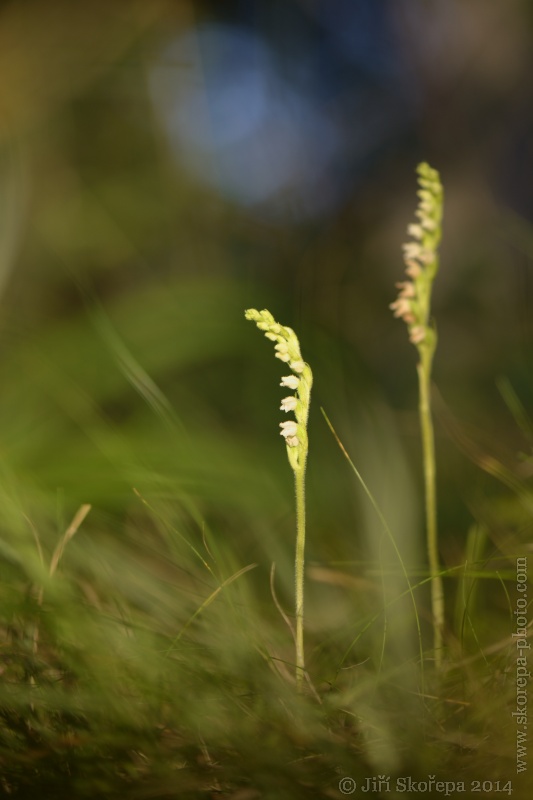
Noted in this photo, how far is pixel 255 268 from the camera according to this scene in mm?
1511

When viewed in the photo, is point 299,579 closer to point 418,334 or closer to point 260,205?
point 418,334

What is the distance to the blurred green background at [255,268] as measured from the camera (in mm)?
543

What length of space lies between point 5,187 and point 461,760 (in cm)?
123

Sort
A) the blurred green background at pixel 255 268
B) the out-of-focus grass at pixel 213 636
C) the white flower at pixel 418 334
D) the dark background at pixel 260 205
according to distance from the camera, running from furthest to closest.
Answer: the dark background at pixel 260 205 → the blurred green background at pixel 255 268 → the white flower at pixel 418 334 → the out-of-focus grass at pixel 213 636

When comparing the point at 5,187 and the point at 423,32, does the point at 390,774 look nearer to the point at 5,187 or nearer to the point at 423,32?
the point at 5,187

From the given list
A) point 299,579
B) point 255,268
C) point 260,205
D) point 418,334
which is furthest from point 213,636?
point 260,205

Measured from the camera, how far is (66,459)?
1.96ft

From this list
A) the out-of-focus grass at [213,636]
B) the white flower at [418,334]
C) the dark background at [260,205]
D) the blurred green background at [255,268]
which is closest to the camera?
the out-of-focus grass at [213,636]

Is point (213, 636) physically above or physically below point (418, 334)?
below

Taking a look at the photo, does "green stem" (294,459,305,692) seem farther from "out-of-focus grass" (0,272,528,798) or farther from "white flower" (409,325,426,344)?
"white flower" (409,325,426,344)

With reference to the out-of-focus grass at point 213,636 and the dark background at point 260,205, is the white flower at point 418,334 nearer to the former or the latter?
the out-of-focus grass at point 213,636

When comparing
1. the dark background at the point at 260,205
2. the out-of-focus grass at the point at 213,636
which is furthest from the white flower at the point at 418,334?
the dark background at the point at 260,205

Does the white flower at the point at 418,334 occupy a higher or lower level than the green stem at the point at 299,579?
higher

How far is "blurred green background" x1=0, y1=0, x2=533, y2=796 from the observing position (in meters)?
0.54
